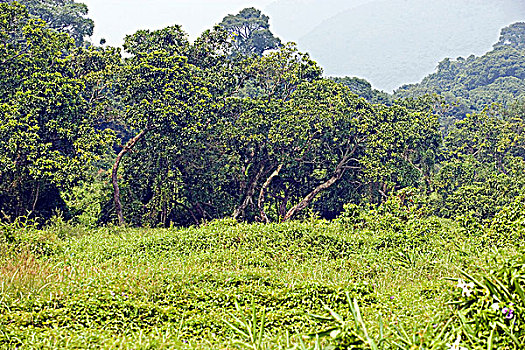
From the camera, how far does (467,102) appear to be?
34.9 meters

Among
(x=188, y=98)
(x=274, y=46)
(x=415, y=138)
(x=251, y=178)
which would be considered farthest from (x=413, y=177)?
(x=274, y=46)

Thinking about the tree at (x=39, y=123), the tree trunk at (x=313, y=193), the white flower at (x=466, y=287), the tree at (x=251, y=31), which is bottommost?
the tree trunk at (x=313, y=193)

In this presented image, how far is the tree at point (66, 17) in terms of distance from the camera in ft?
85.3

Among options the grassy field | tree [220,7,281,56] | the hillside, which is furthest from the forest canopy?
the hillside

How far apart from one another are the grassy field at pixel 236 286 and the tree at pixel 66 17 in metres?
18.3

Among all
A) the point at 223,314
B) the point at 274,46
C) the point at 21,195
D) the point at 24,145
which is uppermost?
the point at 274,46

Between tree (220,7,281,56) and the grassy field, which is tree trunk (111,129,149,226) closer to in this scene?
the grassy field

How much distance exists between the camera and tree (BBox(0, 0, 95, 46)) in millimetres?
25984

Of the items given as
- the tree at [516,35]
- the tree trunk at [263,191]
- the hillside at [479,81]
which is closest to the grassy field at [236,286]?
the tree trunk at [263,191]

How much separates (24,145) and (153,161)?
10.6 ft

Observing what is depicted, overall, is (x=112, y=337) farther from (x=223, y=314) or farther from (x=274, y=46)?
(x=274, y=46)

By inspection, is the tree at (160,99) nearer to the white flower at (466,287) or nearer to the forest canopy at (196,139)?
the forest canopy at (196,139)

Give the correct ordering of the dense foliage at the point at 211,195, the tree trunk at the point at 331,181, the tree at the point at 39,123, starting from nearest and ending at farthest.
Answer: the dense foliage at the point at 211,195
the tree at the point at 39,123
the tree trunk at the point at 331,181

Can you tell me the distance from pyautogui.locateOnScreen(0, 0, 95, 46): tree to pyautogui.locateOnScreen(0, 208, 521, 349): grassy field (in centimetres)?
1829
